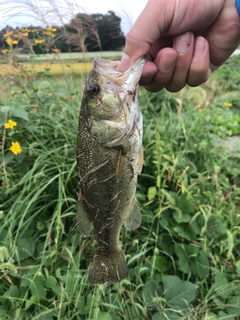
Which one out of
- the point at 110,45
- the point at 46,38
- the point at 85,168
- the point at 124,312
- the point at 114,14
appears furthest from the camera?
the point at 110,45

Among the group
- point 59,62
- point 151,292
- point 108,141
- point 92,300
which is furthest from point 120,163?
point 59,62

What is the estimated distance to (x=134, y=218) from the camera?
1.70 m

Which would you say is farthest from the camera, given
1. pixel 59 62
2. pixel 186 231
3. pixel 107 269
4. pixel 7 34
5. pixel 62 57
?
pixel 62 57

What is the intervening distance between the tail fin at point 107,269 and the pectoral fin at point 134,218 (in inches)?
7.4

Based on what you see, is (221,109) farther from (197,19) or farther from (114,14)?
(197,19)

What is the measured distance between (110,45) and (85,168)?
2.58m

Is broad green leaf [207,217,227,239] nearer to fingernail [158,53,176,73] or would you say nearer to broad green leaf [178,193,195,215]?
broad green leaf [178,193,195,215]

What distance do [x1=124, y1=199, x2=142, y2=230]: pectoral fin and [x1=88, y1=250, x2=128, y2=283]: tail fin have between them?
0.62 ft

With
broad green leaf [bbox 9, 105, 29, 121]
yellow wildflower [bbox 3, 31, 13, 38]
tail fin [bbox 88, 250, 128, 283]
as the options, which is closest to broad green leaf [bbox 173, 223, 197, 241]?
tail fin [bbox 88, 250, 128, 283]

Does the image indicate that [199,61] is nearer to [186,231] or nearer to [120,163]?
[120,163]

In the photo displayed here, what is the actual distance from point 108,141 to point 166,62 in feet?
1.51

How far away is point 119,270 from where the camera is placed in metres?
1.80

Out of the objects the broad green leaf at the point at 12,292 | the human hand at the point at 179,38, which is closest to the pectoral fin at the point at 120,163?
the human hand at the point at 179,38

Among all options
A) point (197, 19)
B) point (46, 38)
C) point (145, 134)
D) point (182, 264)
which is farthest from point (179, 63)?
point (46, 38)
